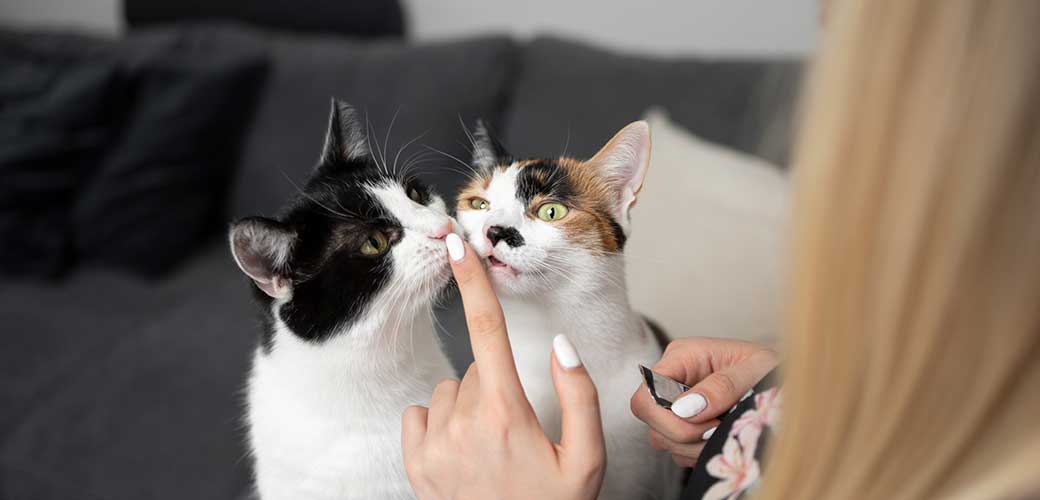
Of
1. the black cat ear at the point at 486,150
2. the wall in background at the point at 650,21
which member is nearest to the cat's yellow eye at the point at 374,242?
the black cat ear at the point at 486,150

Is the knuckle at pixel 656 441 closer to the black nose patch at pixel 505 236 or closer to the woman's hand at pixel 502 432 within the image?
the woman's hand at pixel 502 432

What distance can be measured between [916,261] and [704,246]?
2.09 ft

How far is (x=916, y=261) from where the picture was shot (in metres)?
0.43

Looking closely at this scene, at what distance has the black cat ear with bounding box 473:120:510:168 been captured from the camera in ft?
2.44

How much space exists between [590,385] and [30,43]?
7.66 ft

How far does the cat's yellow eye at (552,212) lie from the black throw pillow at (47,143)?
1547 millimetres

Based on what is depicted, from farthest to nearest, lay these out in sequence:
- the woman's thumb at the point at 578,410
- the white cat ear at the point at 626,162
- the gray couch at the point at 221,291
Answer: the gray couch at the point at 221,291, the white cat ear at the point at 626,162, the woman's thumb at the point at 578,410

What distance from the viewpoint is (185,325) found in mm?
1639

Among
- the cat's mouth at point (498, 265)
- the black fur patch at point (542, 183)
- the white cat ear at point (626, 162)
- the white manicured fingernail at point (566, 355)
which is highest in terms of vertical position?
the white cat ear at point (626, 162)

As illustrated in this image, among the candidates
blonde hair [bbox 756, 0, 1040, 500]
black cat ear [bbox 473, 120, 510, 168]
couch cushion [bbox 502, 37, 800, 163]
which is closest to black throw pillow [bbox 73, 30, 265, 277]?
couch cushion [bbox 502, 37, 800, 163]

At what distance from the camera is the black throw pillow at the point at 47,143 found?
1.83 metres

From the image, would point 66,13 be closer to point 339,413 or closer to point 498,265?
point 339,413

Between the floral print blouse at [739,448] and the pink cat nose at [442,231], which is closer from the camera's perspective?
the floral print blouse at [739,448]

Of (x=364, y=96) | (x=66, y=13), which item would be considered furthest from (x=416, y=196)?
(x=66, y=13)
